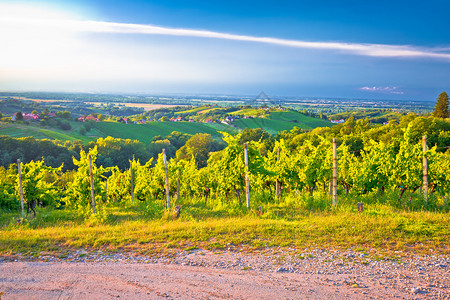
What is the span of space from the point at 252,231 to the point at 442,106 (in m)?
78.0

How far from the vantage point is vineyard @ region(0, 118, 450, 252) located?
7574mm

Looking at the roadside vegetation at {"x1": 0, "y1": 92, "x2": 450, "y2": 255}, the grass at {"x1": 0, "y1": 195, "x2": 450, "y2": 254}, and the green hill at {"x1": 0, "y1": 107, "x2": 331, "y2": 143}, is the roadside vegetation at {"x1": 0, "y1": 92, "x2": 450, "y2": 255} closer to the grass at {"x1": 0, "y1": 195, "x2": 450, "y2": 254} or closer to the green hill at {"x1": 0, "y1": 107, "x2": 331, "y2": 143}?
the grass at {"x1": 0, "y1": 195, "x2": 450, "y2": 254}

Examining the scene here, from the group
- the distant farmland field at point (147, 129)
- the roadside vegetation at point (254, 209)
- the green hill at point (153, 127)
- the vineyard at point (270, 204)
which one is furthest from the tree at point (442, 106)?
the vineyard at point (270, 204)

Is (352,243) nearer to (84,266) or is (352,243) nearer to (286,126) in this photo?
(84,266)

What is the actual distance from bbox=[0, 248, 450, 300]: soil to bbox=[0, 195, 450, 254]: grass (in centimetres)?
49

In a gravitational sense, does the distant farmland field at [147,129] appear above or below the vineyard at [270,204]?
below

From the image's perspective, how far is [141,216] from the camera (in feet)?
35.2

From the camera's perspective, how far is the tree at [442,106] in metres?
66.7

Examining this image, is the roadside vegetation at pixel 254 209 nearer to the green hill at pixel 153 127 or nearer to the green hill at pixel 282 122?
the green hill at pixel 153 127

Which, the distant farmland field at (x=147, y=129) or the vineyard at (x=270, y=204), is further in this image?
the distant farmland field at (x=147, y=129)

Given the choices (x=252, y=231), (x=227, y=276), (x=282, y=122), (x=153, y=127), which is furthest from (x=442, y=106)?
(x=227, y=276)

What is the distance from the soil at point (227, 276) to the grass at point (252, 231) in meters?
0.49

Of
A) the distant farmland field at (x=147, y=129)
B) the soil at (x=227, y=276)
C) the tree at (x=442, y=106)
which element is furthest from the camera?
the distant farmland field at (x=147, y=129)

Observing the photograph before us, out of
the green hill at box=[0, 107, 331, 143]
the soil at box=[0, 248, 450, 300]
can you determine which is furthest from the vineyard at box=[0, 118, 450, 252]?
the green hill at box=[0, 107, 331, 143]
